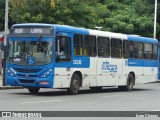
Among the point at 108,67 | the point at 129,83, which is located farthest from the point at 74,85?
the point at 129,83

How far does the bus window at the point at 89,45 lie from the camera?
2362 cm

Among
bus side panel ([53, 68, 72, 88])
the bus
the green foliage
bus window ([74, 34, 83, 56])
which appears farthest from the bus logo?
the green foliage

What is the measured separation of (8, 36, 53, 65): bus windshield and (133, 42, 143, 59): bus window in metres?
8.76

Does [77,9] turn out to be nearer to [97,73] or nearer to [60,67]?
[97,73]

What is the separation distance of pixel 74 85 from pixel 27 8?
17.6m

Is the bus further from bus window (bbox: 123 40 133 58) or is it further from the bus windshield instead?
bus window (bbox: 123 40 133 58)

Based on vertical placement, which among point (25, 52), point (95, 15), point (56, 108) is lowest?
point (56, 108)

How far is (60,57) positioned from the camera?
70.6ft

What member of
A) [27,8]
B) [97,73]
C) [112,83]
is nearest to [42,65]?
[97,73]

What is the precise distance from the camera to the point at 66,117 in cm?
1340

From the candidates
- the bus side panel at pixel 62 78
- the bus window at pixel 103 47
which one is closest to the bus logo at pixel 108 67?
the bus window at pixel 103 47

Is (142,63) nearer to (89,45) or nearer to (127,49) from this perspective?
(127,49)

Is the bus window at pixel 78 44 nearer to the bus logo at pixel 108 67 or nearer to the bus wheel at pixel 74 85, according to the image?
the bus wheel at pixel 74 85

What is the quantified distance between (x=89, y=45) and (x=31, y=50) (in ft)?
11.9
